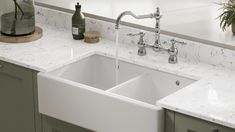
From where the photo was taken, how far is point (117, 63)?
3.18 m

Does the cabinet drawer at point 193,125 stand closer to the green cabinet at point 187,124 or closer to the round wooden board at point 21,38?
the green cabinet at point 187,124

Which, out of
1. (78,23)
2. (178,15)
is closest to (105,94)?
(78,23)

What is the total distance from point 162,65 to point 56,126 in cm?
65

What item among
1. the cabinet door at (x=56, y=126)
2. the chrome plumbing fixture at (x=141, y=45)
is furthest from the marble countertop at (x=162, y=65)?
the cabinet door at (x=56, y=126)

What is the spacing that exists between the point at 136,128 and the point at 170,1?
1460 mm

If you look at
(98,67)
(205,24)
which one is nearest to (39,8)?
(98,67)

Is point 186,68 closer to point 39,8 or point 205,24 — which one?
point 205,24

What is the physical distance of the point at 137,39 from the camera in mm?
3322

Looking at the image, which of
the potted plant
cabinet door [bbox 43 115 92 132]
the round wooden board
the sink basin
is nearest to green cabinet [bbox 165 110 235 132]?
cabinet door [bbox 43 115 92 132]

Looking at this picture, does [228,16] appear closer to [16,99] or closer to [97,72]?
[97,72]

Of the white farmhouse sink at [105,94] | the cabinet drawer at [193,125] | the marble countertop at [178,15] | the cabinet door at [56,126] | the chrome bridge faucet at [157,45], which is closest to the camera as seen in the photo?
the cabinet drawer at [193,125]

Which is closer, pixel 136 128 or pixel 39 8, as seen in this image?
pixel 136 128

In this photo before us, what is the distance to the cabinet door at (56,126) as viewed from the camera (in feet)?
9.61

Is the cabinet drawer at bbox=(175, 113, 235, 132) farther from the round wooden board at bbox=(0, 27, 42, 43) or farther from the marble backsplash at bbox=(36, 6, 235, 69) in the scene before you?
the round wooden board at bbox=(0, 27, 42, 43)
